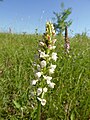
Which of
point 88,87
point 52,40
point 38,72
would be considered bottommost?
point 88,87

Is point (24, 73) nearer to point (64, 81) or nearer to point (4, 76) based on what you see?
point (4, 76)

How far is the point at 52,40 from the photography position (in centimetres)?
239

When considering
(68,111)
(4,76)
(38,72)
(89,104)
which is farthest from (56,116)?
(4,76)

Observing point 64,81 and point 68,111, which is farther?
point 64,81

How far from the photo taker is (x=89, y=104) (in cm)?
346

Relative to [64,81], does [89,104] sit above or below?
below

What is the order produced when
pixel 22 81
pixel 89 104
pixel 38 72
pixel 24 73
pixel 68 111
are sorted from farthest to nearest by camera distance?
pixel 24 73, pixel 22 81, pixel 89 104, pixel 68 111, pixel 38 72

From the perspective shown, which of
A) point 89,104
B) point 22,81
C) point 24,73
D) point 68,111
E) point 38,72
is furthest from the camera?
point 24,73

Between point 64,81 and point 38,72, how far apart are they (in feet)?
6.13

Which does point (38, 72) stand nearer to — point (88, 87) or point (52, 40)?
point (52, 40)

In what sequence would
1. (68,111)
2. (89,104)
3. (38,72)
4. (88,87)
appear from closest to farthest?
1. (38,72)
2. (68,111)
3. (89,104)
4. (88,87)

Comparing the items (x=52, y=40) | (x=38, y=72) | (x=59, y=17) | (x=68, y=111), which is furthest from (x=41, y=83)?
(x=59, y=17)

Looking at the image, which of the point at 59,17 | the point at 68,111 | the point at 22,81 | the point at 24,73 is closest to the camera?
the point at 68,111

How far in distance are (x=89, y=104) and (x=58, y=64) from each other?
5.20 ft
